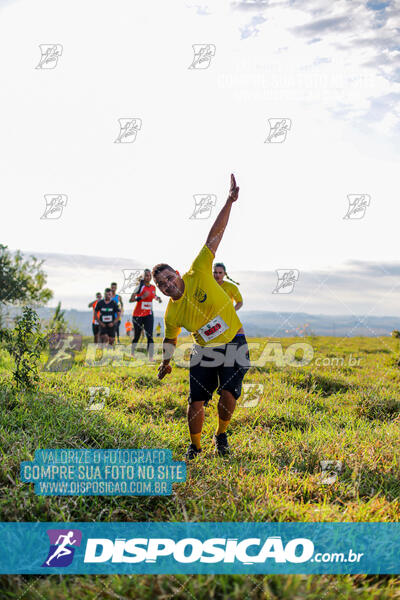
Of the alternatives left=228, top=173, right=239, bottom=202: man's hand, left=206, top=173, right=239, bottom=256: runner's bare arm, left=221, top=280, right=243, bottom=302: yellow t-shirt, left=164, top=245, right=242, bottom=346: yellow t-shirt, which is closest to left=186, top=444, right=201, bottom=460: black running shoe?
left=164, top=245, right=242, bottom=346: yellow t-shirt

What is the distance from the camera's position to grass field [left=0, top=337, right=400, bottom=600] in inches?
96.2

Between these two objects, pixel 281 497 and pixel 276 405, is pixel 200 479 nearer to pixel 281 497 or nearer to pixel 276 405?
pixel 281 497

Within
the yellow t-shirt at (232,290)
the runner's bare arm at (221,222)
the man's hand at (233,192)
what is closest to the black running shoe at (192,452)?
the runner's bare arm at (221,222)

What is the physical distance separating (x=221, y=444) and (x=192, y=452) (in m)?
0.38

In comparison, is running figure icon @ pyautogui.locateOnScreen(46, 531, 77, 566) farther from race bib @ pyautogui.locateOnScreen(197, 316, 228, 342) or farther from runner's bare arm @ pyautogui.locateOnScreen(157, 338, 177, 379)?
race bib @ pyautogui.locateOnScreen(197, 316, 228, 342)

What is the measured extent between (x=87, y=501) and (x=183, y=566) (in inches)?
44.8

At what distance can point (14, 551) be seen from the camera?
8.96 feet

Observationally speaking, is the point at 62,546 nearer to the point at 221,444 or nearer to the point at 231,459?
the point at 231,459

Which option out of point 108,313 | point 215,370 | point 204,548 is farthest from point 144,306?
point 204,548

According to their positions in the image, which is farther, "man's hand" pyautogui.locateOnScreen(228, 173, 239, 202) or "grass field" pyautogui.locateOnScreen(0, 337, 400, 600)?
"man's hand" pyautogui.locateOnScreen(228, 173, 239, 202)

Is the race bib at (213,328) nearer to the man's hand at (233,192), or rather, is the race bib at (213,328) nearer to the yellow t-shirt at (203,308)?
the yellow t-shirt at (203,308)

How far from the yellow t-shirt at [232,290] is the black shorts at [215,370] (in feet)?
9.94

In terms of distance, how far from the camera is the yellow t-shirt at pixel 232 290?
24.9 ft

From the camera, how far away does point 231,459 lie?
4293 millimetres
